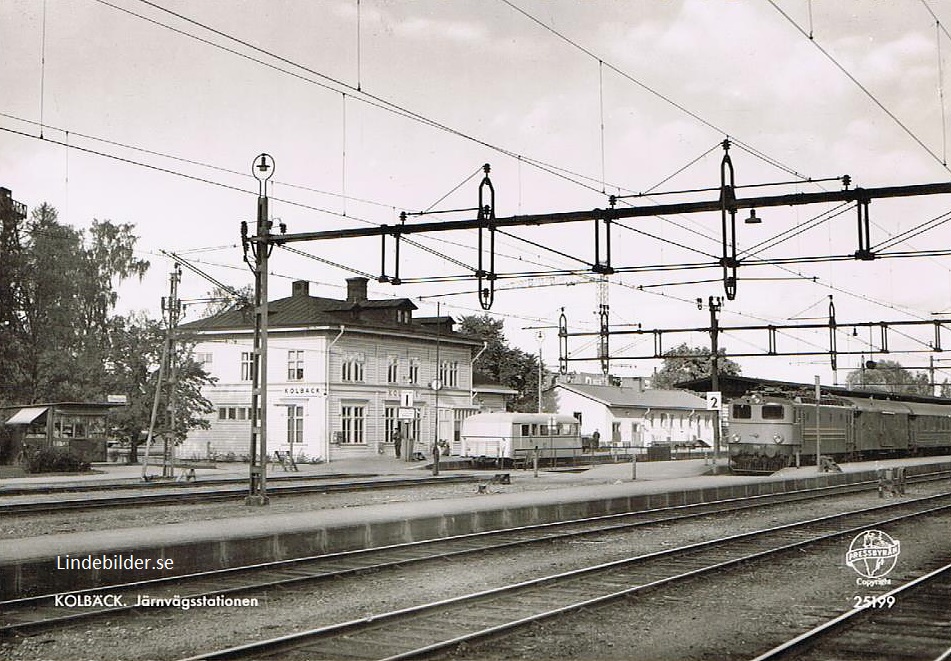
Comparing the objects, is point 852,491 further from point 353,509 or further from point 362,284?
point 362,284

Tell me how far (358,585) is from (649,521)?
9725 millimetres

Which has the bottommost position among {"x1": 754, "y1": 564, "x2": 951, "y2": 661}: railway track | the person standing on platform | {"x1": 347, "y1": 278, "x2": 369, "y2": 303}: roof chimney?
{"x1": 754, "y1": 564, "x2": 951, "y2": 661}: railway track

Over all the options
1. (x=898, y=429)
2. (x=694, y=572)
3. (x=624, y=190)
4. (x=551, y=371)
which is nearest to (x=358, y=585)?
(x=694, y=572)

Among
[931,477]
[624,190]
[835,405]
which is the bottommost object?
[931,477]

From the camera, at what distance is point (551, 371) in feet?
280

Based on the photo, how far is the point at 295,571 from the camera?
1346cm

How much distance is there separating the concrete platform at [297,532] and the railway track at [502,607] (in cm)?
429

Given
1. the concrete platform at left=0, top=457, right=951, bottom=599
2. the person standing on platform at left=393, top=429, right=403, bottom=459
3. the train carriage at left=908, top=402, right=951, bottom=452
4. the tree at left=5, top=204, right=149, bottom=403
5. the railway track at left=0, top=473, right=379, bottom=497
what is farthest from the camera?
the train carriage at left=908, top=402, right=951, bottom=452

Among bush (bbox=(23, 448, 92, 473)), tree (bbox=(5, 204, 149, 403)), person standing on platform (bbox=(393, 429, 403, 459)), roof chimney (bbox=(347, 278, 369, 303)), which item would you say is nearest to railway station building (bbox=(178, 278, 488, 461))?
roof chimney (bbox=(347, 278, 369, 303))

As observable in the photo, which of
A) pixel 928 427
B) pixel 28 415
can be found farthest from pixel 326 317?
pixel 928 427

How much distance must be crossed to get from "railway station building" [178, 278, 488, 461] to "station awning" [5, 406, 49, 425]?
958 cm

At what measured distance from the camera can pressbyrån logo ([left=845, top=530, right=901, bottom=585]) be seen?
13617 millimetres

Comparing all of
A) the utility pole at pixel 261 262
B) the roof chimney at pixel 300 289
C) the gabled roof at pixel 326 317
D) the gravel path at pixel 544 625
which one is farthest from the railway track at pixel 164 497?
the roof chimney at pixel 300 289

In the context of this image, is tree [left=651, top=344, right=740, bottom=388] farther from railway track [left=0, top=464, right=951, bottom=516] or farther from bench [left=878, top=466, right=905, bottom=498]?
bench [left=878, top=466, right=905, bottom=498]
